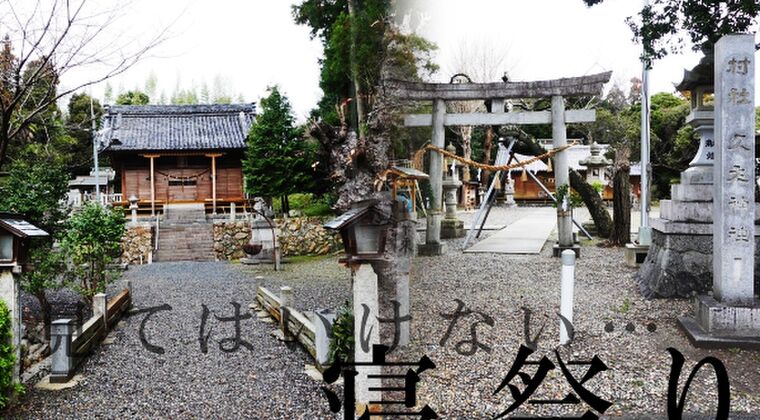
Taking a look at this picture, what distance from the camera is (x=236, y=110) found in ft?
75.7

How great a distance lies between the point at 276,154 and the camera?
591 inches

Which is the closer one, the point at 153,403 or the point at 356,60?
the point at 153,403

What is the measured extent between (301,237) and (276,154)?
2.38m

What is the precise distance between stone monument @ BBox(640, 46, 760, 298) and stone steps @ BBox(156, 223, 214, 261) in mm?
12598

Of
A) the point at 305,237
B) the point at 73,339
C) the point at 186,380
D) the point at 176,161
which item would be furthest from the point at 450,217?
the point at 176,161

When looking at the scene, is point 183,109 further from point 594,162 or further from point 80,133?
point 594,162

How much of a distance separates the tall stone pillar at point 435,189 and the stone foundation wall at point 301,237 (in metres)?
7.03

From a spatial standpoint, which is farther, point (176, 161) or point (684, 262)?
point (176, 161)

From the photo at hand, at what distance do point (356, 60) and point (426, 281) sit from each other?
2851 mm

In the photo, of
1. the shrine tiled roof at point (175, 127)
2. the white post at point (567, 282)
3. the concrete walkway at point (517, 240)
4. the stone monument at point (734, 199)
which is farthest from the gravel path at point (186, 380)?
the shrine tiled roof at point (175, 127)

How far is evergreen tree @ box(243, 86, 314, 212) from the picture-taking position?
14.9 metres

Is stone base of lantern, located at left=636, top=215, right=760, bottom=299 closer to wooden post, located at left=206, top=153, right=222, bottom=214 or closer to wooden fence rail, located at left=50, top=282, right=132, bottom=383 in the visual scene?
wooden fence rail, located at left=50, top=282, right=132, bottom=383

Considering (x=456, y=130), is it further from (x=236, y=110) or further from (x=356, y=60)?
(x=356, y=60)

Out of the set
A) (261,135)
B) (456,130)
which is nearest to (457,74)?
(261,135)
